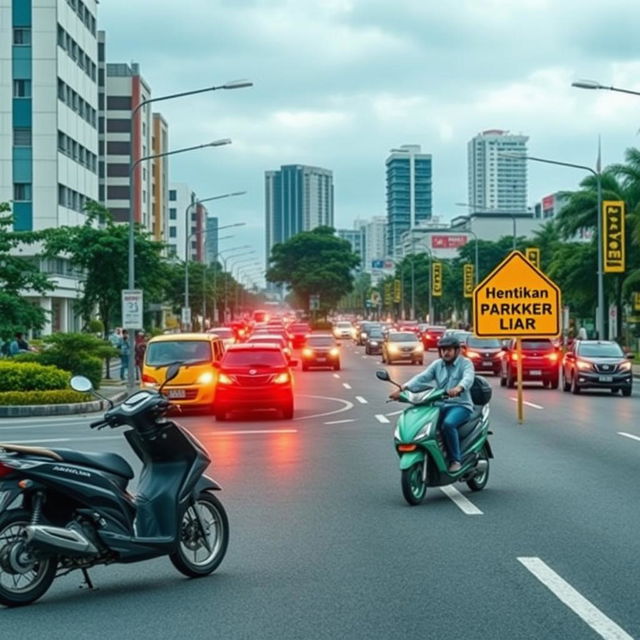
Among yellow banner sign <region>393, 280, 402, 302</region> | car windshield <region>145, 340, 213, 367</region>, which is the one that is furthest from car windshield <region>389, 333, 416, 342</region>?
yellow banner sign <region>393, 280, 402, 302</region>

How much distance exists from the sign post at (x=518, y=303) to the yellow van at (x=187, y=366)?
6.67 meters

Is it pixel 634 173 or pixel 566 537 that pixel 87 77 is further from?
pixel 566 537

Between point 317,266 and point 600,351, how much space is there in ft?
328

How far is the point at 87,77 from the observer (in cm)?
8144

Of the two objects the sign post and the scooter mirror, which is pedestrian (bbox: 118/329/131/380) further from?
the scooter mirror

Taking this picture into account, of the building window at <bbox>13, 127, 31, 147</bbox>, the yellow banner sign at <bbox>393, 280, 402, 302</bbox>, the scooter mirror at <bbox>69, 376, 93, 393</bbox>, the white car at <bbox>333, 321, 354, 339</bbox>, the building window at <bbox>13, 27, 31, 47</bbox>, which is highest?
the building window at <bbox>13, 27, 31, 47</bbox>

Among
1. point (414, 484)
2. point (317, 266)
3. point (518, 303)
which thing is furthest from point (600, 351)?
point (317, 266)

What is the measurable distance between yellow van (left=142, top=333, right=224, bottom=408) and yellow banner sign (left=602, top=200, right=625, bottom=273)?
29.4 m

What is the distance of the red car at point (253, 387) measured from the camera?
24391mm

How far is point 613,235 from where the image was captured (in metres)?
54.1

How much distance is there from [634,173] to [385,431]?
4348 centimetres

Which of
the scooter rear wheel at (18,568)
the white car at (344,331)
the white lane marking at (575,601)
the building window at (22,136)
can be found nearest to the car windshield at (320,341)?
the building window at (22,136)

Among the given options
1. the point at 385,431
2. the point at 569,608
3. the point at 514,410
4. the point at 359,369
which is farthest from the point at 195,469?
the point at 359,369

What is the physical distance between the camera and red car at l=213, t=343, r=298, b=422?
2439 cm
